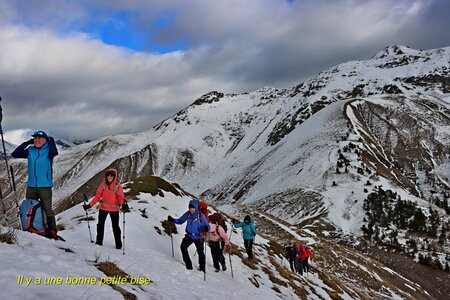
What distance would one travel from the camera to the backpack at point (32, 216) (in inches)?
454

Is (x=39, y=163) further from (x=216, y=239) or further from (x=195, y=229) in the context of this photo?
(x=216, y=239)

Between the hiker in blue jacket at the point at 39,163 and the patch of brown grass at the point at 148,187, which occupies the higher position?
the hiker in blue jacket at the point at 39,163

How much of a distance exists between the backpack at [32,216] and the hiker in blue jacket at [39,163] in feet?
0.62

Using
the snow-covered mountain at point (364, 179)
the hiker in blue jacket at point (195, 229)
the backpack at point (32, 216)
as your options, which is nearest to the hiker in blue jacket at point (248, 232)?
the hiker in blue jacket at point (195, 229)

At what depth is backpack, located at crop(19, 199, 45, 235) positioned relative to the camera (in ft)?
37.9

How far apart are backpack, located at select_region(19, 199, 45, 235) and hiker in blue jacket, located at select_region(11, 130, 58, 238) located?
190 millimetres

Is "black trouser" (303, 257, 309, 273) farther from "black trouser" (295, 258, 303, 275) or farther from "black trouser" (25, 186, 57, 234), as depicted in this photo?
"black trouser" (25, 186, 57, 234)

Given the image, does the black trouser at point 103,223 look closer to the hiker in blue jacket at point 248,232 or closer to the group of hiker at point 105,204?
the group of hiker at point 105,204

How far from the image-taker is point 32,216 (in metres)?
11.6

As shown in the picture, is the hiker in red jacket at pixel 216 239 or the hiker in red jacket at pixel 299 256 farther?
the hiker in red jacket at pixel 299 256

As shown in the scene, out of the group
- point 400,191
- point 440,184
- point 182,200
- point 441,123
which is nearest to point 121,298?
point 182,200

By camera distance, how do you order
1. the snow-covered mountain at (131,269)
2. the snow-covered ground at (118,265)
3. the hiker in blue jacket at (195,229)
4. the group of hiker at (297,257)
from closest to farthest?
the snow-covered ground at (118,265) < the snow-covered mountain at (131,269) < the hiker in blue jacket at (195,229) < the group of hiker at (297,257)

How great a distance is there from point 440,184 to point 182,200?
375 ft

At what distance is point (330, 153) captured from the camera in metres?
121
